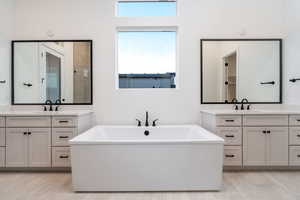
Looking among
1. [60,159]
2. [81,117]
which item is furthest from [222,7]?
[60,159]

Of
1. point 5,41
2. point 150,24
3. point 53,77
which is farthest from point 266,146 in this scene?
point 5,41

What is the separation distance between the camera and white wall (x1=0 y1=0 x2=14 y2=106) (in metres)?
3.51

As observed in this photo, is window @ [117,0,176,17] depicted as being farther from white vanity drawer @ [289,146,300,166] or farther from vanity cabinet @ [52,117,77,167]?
white vanity drawer @ [289,146,300,166]

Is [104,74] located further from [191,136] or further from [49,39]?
[191,136]

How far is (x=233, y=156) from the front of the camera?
3219mm

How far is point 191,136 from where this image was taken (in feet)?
11.0

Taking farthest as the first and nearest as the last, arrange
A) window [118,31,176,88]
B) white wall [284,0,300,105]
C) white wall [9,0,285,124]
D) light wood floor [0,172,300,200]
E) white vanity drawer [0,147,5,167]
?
window [118,31,176,88], white wall [9,0,285,124], white wall [284,0,300,105], white vanity drawer [0,147,5,167], light wood floor [0,172,300,200]

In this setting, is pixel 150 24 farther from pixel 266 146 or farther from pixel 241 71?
pixel 266 146

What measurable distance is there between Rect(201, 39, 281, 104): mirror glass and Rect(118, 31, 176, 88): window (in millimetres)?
563

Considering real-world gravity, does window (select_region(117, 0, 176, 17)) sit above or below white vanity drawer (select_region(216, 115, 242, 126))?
above

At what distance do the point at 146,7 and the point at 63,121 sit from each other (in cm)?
226

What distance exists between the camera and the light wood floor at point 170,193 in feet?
7.84

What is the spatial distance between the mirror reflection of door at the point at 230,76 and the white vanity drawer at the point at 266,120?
2.10ft

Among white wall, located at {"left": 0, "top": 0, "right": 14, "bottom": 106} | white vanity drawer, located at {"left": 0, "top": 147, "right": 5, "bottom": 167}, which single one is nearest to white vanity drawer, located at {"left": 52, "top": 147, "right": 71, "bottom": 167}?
white vanity drawer, located at {"left": 0, "top": 147, "right": 5, "bottom": 167}
